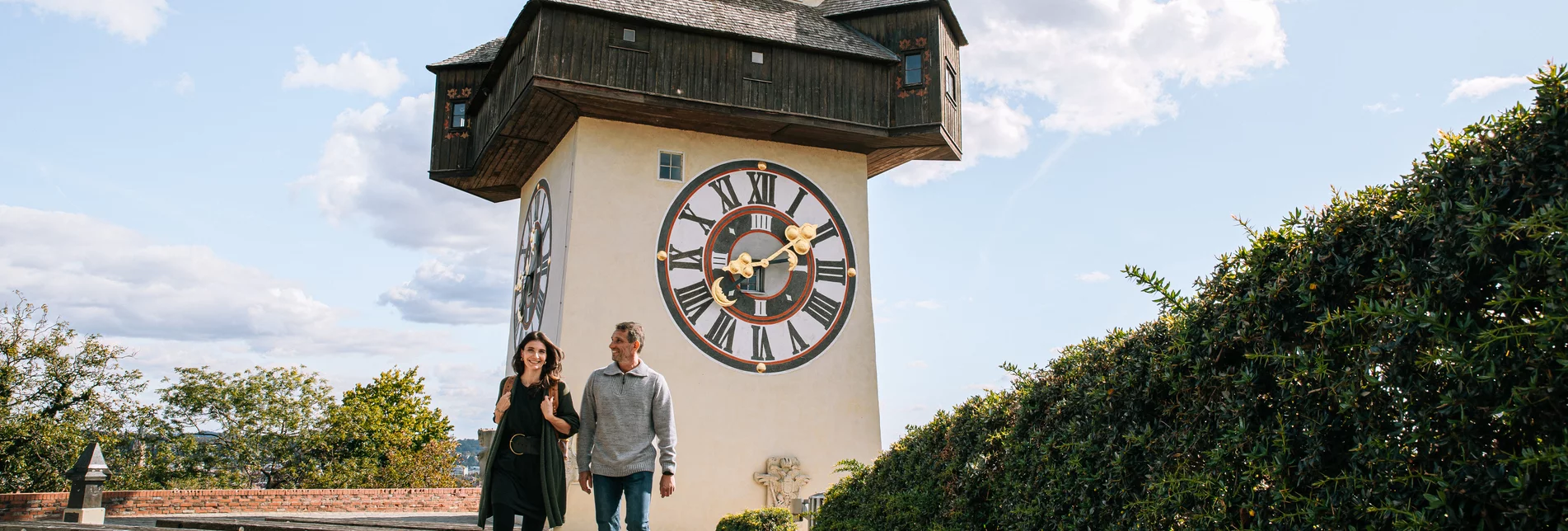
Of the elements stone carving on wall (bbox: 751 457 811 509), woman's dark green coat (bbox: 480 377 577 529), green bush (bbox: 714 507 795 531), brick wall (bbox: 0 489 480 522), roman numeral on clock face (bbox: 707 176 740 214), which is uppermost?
roman numeral on clock face (bbox: 707 176 740 214)

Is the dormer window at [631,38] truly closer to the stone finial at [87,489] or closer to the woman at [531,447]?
the woman at [531,447]

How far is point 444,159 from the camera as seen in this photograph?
14680 mm

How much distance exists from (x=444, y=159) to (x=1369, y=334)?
45.6 feet

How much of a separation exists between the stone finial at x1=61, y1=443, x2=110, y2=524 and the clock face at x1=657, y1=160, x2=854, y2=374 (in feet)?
23.3

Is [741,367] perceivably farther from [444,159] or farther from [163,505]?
[163,505]

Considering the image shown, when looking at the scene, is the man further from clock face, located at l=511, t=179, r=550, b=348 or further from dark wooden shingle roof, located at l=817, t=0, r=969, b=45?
dark wooden shingle roof, located at l=817, t=0, r=969, b=45

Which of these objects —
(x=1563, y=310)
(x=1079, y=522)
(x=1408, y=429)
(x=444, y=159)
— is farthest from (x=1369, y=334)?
(x=444, y=159)

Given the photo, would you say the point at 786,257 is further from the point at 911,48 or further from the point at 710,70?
the point at 911,48

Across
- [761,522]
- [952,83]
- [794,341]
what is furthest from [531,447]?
[952,83]

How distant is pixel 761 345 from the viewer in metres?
12.1

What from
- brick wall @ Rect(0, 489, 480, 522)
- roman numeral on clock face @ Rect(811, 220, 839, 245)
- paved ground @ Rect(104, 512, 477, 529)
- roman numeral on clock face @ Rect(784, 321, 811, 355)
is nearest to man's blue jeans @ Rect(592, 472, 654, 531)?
roman numeral on clock face @ Rect(784, 321, 811, 355)

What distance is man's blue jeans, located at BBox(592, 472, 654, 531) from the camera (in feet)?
18.7

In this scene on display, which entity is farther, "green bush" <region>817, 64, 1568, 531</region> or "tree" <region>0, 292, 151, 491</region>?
"tree" <region>0, 292, 151, 491</region>

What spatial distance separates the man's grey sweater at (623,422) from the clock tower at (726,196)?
5287 mm
